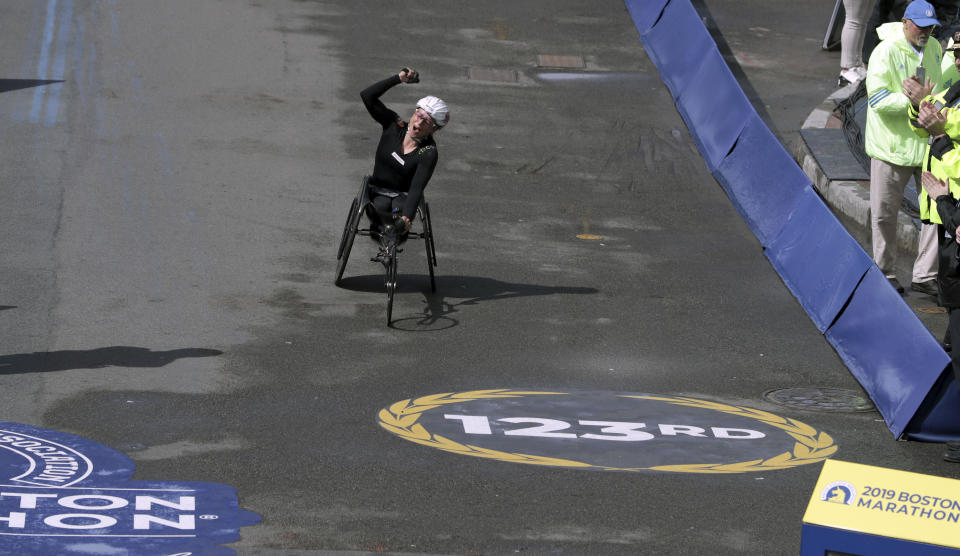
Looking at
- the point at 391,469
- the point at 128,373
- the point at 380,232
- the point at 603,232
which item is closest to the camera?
the point at 391,469

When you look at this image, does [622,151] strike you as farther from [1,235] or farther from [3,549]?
[3,549]

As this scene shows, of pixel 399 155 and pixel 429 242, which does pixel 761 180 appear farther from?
pixel 399 155

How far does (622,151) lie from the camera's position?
1789 cm

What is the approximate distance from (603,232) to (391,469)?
683 centimetres

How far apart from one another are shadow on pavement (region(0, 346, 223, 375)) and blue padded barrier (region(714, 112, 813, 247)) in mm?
6776

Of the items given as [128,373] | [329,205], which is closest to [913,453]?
[128,373]

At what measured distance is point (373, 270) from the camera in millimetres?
13539

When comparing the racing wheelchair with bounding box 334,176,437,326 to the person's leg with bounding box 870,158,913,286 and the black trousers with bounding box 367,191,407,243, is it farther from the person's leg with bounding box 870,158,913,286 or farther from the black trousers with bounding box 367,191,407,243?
the person's leg with bounding box 870,158,913,286

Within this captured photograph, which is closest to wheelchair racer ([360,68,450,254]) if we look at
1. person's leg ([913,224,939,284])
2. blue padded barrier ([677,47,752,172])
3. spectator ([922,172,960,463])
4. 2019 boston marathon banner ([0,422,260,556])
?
2019 boston marathon banner ([0,422,260,556])

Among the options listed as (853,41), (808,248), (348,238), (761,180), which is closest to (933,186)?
(808,248)

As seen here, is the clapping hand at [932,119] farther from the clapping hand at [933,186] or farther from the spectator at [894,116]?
the spectator at [894,116]

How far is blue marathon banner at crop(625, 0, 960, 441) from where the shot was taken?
1010 cm

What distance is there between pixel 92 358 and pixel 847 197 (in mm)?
9128

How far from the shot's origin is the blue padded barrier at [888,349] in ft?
33.1
